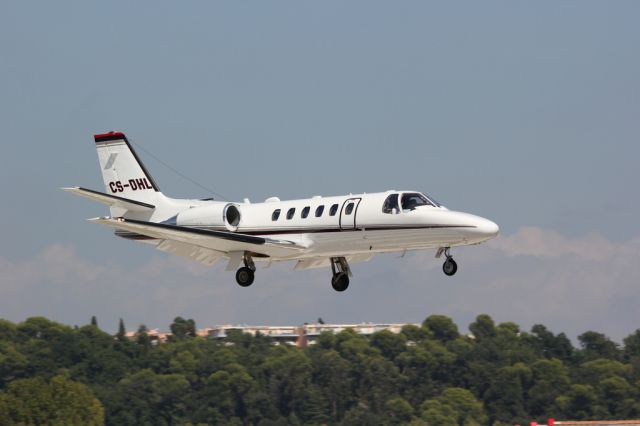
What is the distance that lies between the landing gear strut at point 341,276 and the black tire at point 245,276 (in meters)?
2.58

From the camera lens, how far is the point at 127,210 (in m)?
43.6

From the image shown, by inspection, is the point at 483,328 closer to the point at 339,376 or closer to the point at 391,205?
the point at 339,376

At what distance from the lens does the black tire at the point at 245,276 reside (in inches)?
1596

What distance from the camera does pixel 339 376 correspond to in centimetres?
14362

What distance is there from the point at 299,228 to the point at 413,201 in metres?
3.85

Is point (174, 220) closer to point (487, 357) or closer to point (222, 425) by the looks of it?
point (222, 425)

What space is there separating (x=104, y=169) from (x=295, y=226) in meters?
9.16

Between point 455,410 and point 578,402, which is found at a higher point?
point 578,402

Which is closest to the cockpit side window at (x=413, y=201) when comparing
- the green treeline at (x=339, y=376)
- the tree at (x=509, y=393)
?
the green treeline at (x=339, y=376)

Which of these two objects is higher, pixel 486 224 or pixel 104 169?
pixel 104 169

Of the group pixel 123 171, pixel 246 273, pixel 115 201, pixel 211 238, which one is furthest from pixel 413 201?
pixel 123 171

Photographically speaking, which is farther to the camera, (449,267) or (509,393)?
(509,393)

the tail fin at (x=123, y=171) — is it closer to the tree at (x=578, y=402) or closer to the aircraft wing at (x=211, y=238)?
the aircraft wing at (x=211, y=238)

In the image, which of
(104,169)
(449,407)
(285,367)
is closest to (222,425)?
(285,367)
